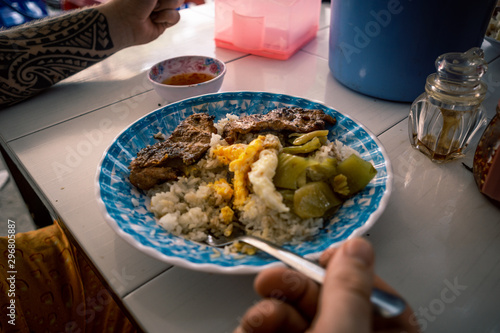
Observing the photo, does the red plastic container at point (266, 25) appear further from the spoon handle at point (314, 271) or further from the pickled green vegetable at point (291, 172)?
the spoon handle at point (314, 271)

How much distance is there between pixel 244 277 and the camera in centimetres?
73

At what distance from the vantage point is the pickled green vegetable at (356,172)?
81cm

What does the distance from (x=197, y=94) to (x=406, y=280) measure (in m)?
0.88

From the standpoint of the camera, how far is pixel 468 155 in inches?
41.4

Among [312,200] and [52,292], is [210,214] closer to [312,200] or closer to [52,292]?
[312,200]

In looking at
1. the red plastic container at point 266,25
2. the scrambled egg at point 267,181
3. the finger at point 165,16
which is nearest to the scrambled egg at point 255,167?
the scrambled egg at point 267,181

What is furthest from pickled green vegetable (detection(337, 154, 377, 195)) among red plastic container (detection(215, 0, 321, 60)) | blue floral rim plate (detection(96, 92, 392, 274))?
red plastic container (detection(215, 0, 321, 60))

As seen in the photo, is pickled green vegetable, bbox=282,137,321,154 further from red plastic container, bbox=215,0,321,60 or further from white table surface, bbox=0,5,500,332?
red plastic container, bbox=215,0,321,60

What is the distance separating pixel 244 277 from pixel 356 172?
346 millimetres

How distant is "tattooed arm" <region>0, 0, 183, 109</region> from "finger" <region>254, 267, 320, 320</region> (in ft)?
4.23

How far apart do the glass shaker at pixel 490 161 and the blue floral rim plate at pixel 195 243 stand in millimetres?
231

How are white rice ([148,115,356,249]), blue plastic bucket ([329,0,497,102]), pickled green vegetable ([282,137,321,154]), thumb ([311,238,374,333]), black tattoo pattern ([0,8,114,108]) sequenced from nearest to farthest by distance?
thumb ([311,238,374,333]) → white rice ([148,115,356,249]) → pickled green vegetable ([282,137,321,154]) → blue plastic bucket ([329,0,497,102]) → black tattoo pattern ([0,8,114,108])

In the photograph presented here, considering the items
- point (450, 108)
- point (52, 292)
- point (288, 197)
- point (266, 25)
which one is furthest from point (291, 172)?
point (266, 25)

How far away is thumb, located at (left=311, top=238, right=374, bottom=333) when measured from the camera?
412 millimetres
